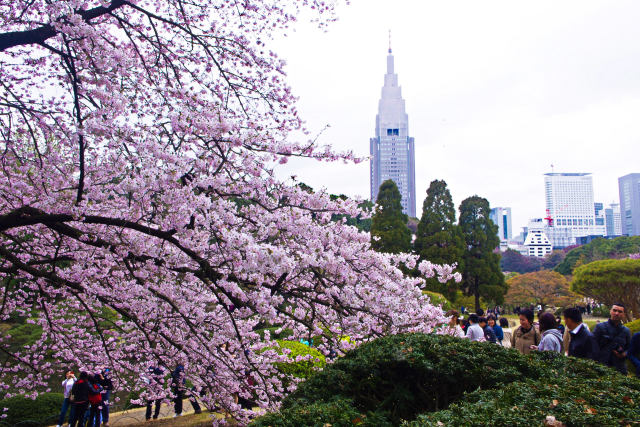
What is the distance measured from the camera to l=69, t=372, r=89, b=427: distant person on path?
7066 mm

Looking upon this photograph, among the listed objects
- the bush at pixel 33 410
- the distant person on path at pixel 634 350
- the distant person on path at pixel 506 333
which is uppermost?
the distant person on path at pixel 634 350

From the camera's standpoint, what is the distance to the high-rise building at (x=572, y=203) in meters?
191

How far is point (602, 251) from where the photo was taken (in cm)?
4203

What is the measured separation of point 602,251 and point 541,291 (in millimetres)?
21168

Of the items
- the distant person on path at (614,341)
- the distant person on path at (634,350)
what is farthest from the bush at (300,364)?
the distant person on path at (634,350)

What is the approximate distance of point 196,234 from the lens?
393cm

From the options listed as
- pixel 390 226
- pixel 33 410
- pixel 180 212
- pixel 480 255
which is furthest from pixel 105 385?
pixel 480 255

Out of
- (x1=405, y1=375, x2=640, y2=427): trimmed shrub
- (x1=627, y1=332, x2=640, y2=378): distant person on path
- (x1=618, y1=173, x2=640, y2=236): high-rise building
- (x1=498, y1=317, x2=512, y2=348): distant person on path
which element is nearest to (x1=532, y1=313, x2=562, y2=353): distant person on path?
(x1=627, y1=332, x2=640, y2=378): distant person on path

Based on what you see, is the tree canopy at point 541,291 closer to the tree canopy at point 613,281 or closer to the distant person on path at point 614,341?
the tree canopy at point 613,281

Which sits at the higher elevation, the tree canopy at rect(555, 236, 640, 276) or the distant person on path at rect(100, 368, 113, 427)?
the tree canopy at rect(555, 236, 640, 276)

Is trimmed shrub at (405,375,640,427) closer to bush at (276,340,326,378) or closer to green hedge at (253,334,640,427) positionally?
green hedge at (253,334,640,427)

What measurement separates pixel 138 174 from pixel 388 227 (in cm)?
1991

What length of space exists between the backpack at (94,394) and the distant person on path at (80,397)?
56 millimetres

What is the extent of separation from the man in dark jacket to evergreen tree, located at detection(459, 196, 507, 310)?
1901 cm
